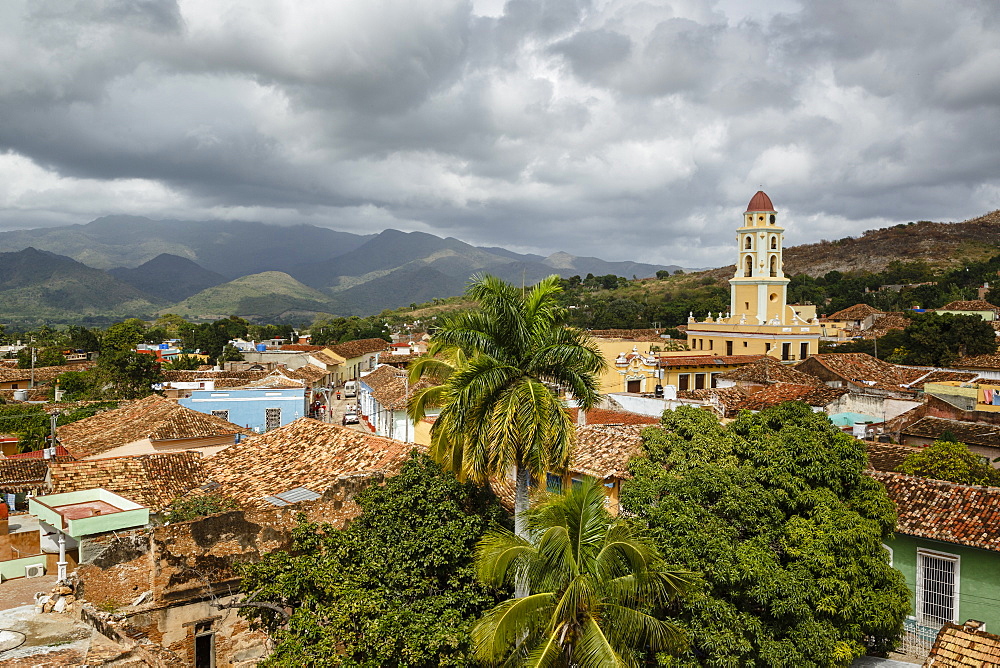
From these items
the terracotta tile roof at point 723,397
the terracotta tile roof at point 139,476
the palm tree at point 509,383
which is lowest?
the terracotta tile roof at point 139,476

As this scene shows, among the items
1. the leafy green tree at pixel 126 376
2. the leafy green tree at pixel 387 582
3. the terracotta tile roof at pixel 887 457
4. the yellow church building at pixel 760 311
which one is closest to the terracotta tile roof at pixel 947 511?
the terracotta tile roof at pixel 887 457

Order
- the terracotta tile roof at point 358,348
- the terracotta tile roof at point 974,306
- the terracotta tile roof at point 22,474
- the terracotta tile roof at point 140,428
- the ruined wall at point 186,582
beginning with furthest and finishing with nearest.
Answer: the terracotta tile roof at point 358,348 < the terracotta tile roof at point 974,306 < the terracotta tile roof at point 140,428 < the terracotta tile roof at point 22,474 < the ruined wall at point 186,582

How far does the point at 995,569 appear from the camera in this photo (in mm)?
13203

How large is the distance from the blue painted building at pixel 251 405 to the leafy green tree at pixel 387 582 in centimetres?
2341

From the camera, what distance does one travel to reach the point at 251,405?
3384 centimetres

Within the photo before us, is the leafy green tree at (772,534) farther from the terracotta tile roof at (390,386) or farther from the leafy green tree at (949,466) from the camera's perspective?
the terracotta tile roof at (390,386)

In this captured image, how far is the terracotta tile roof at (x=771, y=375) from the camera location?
31.4m

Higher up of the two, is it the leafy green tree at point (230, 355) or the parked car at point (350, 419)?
the leafy green tree at point (230, 355)

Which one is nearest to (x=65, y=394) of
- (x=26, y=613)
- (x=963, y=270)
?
(x=26, y=613)

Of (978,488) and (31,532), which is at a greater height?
(978,488)

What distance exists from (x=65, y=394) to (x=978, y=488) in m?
48.9

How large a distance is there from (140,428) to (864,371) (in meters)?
29.4

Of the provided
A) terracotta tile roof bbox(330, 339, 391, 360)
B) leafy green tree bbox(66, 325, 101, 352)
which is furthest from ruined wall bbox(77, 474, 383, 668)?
leafy green tree bbox(66, 325, 101, 352)

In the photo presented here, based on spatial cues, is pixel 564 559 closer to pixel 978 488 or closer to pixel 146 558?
pixel 146 558
